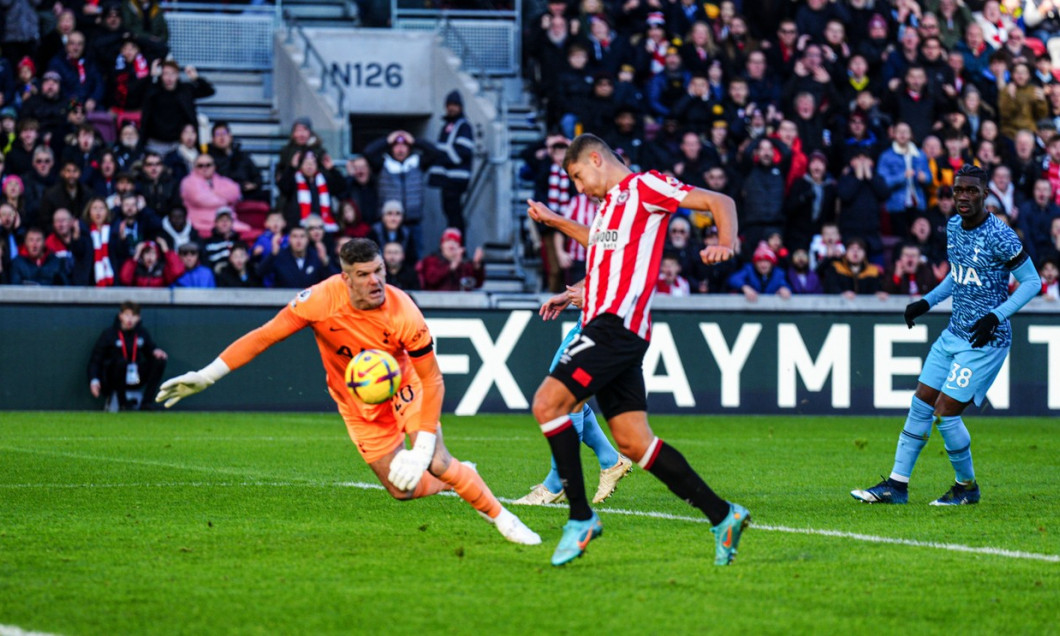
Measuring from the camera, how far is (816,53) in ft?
73.2

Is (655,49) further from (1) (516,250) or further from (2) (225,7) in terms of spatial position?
(2) (225,7)

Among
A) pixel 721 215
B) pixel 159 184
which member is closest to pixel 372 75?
pixel 159 184

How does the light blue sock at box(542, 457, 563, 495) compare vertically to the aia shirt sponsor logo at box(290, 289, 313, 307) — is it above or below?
below

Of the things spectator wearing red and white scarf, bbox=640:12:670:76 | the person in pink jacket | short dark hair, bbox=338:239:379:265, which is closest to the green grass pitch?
short dark hair, bbox=338:239:379:265

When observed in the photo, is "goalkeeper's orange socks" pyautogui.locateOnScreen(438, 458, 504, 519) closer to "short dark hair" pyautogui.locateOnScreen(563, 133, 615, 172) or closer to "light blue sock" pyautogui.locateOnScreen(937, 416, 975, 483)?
"short dark hair" pyautogui.locateOnScreen(563, 133, 615, 172)

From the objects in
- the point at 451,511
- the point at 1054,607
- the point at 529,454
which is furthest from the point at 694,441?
the point at 1054,607

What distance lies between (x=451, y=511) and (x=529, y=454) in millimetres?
3863

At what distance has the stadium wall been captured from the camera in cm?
1792

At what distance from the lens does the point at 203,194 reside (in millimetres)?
19125

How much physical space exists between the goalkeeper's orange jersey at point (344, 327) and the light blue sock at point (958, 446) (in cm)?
383

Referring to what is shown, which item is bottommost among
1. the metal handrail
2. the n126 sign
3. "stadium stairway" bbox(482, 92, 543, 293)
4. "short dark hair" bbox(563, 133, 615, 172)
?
"stadium stairway" bbox(482, 92, 543, 293)

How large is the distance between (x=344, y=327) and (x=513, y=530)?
51.9 inches

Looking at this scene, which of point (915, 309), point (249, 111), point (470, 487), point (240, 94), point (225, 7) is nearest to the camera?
point (470, 487)

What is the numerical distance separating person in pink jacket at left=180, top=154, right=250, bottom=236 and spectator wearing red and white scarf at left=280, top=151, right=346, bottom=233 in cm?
77
